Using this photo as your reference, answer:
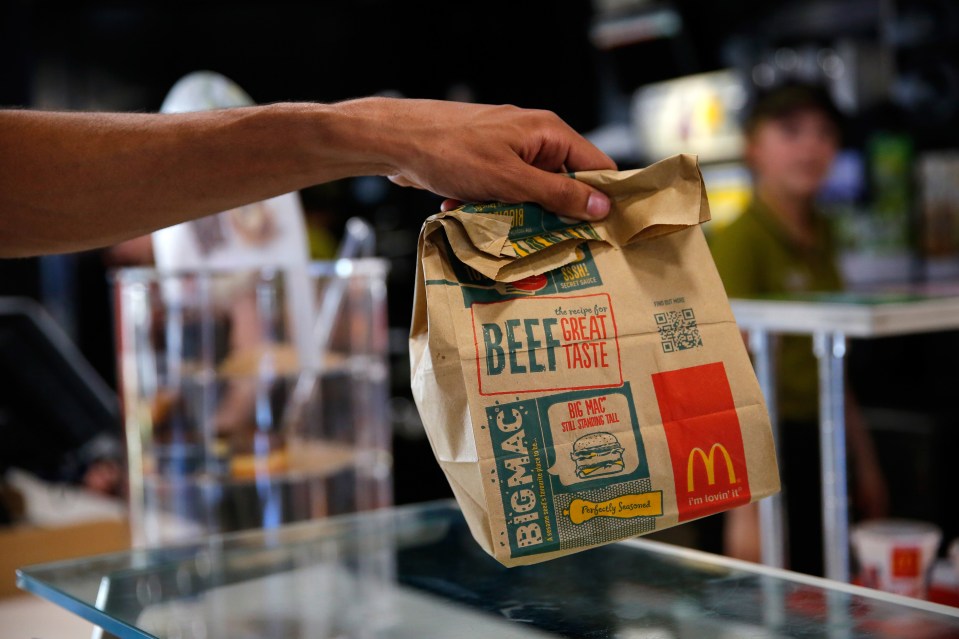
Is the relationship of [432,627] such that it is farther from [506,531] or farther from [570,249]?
[570,249]

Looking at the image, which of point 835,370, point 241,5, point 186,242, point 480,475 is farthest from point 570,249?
point 241,5

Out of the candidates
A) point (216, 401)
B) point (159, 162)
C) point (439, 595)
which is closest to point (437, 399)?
point (439, 595)

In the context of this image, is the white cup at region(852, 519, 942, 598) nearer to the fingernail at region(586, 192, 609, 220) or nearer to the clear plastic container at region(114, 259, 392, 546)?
the fingernail at region(586, 192, 609, 220)

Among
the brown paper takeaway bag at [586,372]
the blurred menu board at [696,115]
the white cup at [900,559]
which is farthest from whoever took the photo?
the blurred menu board at [696,115]

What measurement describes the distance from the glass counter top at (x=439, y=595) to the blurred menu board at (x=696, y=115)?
3.68 meters

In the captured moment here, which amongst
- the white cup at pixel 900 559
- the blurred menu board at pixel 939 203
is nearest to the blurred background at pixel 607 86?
the blurred menu board at pixel 939 203

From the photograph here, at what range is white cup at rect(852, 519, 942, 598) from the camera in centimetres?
128

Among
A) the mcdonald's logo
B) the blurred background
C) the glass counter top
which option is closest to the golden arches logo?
the mcdonald's logo

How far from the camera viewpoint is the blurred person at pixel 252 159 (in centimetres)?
88

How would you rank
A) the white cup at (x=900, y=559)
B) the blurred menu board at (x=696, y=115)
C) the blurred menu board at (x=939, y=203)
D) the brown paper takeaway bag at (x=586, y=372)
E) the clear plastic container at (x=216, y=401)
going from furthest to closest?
the blurred menu board at (x=696, y=115) → the blurred menu board at (x=939, y=203) → the clear plastic container at (x=216, y=401) → the white cup at (x=900, y=559) → the brown paper takeaway bag at (x=586, y=372)

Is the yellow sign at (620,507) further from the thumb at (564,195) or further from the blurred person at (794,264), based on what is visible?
the blurred person at (794,264)

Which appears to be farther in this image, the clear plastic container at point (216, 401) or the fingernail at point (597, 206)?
the clear plastic container at point (216, 401)

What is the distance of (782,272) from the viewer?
2582 mm

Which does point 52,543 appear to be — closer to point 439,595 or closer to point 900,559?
point 439,595
